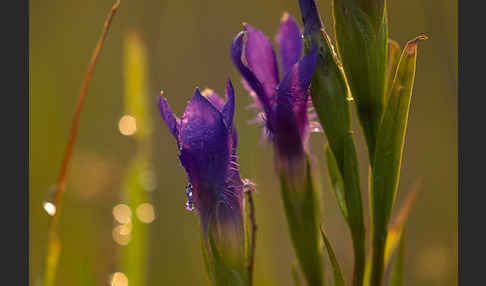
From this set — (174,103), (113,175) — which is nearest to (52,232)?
(113,175)

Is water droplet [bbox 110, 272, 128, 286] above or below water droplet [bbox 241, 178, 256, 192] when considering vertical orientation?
below

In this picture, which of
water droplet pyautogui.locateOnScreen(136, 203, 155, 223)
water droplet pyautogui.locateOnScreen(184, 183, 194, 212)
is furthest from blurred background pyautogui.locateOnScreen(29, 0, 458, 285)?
water droplet pyautogui.locateOnScreen(184, 183, 194, 212)

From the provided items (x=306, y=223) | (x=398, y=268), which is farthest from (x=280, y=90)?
(x=398, y=268)

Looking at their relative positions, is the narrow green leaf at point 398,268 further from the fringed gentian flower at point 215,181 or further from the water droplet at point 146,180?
the water droplet at point 146,180

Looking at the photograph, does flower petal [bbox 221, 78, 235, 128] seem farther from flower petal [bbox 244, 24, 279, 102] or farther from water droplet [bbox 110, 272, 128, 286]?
water droplet [bbox 110, 272, 128, 286]

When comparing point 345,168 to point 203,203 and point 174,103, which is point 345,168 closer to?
point 203,203

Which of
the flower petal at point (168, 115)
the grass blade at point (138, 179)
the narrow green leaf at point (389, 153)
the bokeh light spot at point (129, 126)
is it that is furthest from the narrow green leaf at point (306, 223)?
the bokeh light spot at point (129, 126)
